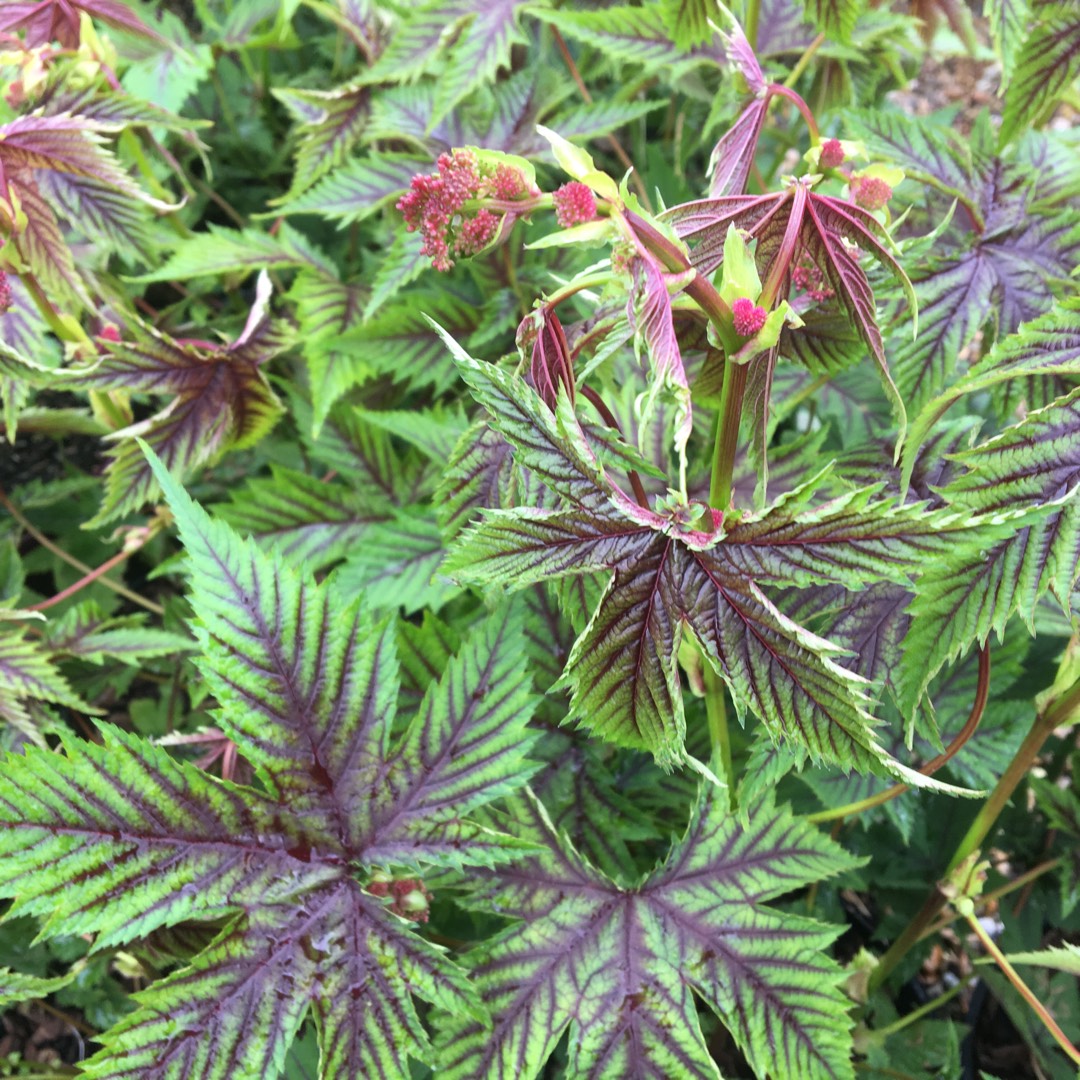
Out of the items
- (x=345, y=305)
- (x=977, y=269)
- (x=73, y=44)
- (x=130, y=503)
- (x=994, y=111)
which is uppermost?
(x=994, y=111)

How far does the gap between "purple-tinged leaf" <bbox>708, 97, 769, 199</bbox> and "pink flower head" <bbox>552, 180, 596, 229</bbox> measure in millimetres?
205

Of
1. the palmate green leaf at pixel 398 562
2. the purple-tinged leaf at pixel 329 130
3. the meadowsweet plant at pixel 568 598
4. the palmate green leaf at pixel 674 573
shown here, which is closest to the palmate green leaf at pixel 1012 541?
the meadowsweet plant at pixel 568 598

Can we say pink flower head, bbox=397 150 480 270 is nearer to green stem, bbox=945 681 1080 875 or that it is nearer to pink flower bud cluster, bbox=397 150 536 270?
pink flower bud cluster, bbox=397 150 536 270

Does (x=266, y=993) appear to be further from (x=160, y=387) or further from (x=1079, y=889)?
(x=1079, y=889)

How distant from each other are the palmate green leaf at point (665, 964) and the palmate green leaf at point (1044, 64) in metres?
0.76

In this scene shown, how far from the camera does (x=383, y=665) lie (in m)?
0.71

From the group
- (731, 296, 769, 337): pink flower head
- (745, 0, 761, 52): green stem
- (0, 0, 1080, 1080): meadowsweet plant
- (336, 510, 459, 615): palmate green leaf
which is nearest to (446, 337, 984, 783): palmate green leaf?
(0, 0, 1080, 1080): meadowsweet plant

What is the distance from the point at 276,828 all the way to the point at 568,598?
282 millimetres

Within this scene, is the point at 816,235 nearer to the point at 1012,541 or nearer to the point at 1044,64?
the point at 1012,541

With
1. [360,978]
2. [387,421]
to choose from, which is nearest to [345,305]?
[387,421]

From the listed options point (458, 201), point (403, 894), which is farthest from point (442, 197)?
point (403, 894)

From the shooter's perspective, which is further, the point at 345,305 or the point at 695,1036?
the point at 345,305

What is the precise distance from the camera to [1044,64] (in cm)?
93

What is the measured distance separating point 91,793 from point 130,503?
1.61 feet
